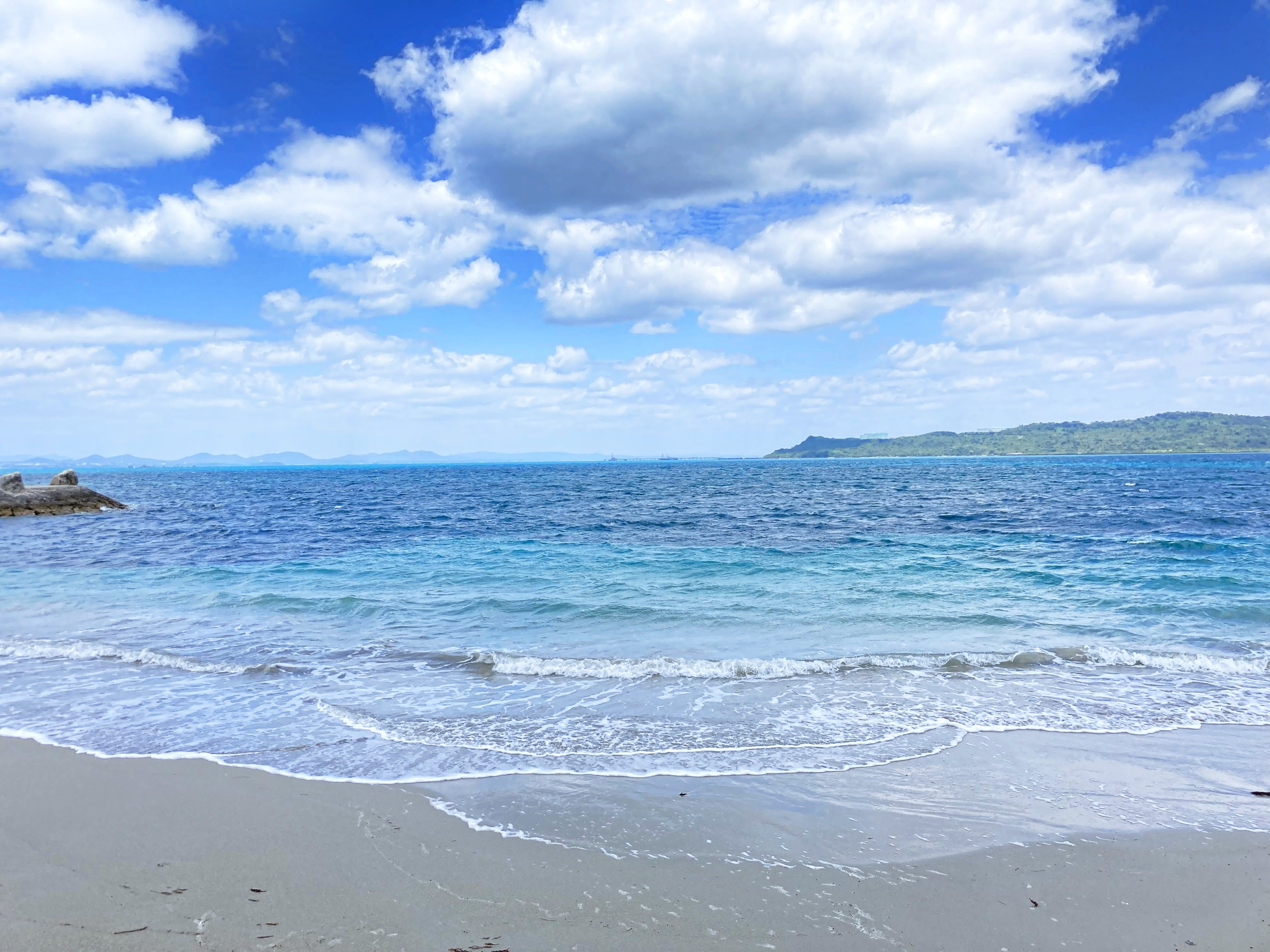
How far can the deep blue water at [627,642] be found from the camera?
28.6ft

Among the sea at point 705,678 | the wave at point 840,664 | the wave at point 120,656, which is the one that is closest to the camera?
the sea at point 705,678

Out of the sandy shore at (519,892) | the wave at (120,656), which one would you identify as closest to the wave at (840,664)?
the wave at (120,656)

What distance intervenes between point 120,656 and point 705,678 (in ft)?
36.4

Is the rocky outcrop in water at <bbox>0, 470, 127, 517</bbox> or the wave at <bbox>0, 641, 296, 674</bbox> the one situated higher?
the rocky outcrop in water at <bbox>0, 470, 127, 517</bbox>

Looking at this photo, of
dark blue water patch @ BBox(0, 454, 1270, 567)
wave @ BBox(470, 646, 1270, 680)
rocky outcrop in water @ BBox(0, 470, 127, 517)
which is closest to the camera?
wave @ BBox(470, 646, 1270, 680)

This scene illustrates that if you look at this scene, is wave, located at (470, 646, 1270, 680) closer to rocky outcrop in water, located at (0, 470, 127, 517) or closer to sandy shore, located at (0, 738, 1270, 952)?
sandy shore, located at (0, 738, 1270, 952)

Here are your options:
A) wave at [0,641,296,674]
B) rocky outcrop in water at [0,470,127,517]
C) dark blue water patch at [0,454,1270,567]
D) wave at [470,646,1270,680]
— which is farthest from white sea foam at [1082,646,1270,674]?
rocky outcrop in water at [0,470,127,517]

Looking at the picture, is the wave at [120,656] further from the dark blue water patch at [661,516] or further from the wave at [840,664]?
the dark blue water patch at [661,516]

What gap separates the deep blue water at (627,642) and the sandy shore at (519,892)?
159cm

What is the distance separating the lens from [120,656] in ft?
41.8

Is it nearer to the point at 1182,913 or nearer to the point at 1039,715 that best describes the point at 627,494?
the point at 1039,715

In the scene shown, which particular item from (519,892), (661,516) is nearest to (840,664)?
(519,892)

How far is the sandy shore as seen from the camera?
15.5ft

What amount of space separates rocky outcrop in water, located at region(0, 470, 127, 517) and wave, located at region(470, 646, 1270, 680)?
51.4m
